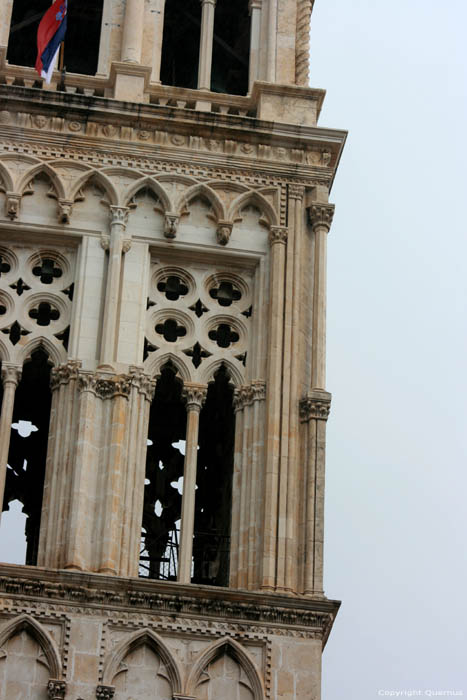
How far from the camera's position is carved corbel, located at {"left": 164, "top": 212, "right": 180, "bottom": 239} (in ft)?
126

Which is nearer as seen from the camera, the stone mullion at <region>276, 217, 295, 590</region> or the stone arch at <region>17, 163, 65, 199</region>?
the stone mullion at <region>276, 217, 295, 590</region>

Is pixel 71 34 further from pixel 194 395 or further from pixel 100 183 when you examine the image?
pixel 194 395

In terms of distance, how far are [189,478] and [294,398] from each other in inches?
82.0

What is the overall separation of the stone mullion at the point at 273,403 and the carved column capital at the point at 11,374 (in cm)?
374

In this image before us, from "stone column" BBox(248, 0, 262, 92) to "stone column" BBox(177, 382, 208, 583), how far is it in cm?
641

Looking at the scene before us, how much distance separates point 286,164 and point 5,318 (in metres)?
5.35

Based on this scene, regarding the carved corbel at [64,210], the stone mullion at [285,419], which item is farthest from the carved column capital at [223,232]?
the carved corbel at [64,210]

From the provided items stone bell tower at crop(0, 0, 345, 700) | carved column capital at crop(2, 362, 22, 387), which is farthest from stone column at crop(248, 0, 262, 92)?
carved column capital at crop(2, 362, 22, 387)

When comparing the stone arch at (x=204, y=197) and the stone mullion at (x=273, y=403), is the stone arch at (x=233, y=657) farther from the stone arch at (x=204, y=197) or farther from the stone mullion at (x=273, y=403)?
the stone arch at (x=204, y=197)

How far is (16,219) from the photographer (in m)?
38.3

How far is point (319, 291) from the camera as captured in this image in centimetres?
3831

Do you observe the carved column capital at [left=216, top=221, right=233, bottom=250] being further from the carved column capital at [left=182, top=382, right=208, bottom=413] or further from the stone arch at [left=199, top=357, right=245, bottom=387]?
the carved column capital at [left=182, top=382, right=208, bottom=413]

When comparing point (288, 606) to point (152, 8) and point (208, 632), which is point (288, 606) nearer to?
point (208, 632)

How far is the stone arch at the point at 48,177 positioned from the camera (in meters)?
38.6
